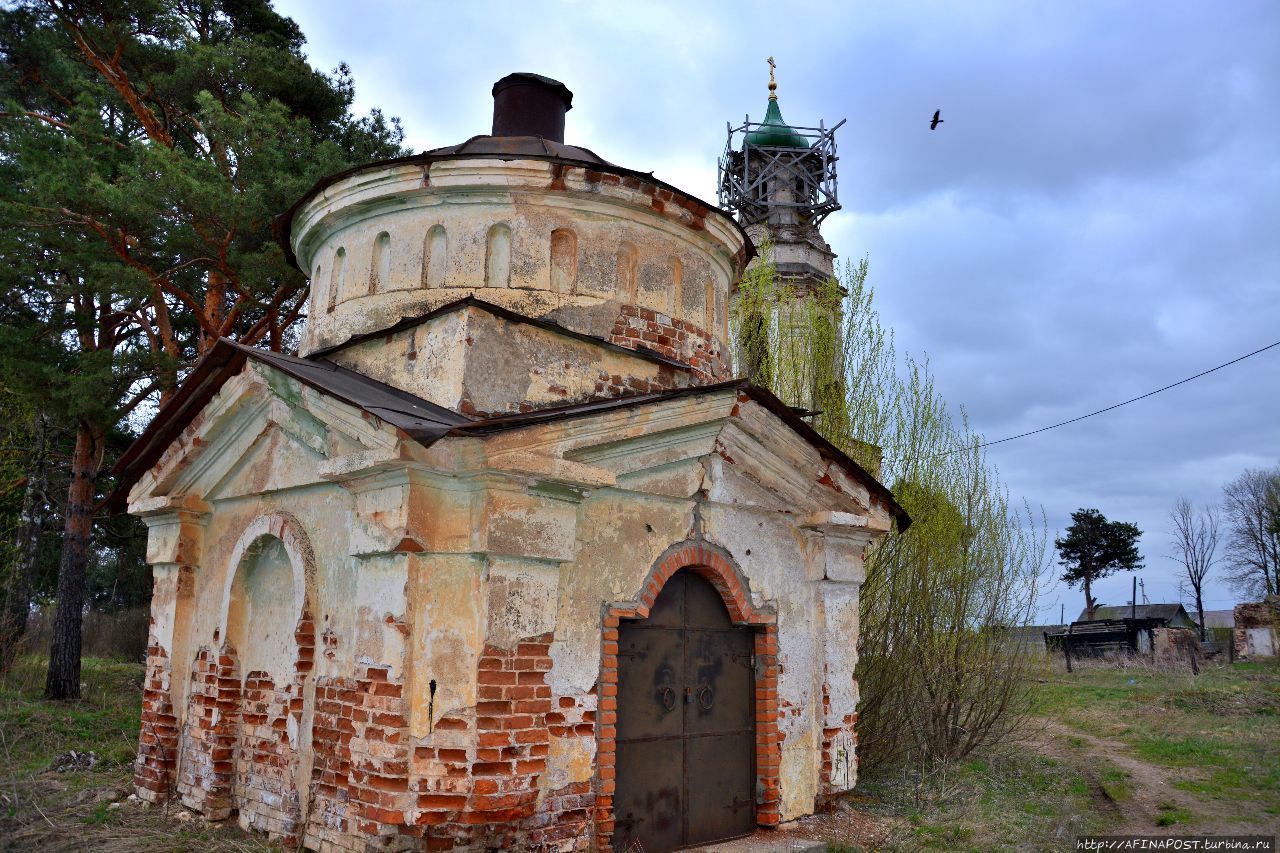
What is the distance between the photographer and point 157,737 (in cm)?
722

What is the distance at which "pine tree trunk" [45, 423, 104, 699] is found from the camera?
13.4m

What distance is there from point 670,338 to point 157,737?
5.14 metres

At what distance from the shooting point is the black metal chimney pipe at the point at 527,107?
838cm

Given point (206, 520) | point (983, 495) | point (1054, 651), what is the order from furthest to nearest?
point (1054, 651), point (983, 495), point (206, 520)

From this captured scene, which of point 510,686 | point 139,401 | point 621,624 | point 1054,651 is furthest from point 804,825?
point 1054,651

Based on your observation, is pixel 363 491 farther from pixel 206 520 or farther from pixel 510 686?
pixel 206 520

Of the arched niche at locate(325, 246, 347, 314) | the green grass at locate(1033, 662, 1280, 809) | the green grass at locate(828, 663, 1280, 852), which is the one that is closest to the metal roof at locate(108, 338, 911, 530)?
the arched niche at locate(325, 246, 347, 314)

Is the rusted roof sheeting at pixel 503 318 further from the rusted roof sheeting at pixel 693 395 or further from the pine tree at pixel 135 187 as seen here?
the pine tree at pixel 135 187

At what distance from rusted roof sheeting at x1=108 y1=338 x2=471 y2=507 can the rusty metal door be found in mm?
2003

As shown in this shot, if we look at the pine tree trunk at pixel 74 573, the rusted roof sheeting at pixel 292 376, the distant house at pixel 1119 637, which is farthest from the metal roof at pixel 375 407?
the distant house at pixel 1119 637

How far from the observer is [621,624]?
604 centimetres

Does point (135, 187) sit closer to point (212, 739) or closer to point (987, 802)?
point (212, 739)

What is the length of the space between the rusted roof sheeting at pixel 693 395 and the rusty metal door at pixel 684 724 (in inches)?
52.7

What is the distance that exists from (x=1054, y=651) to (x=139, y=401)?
27.3 m
